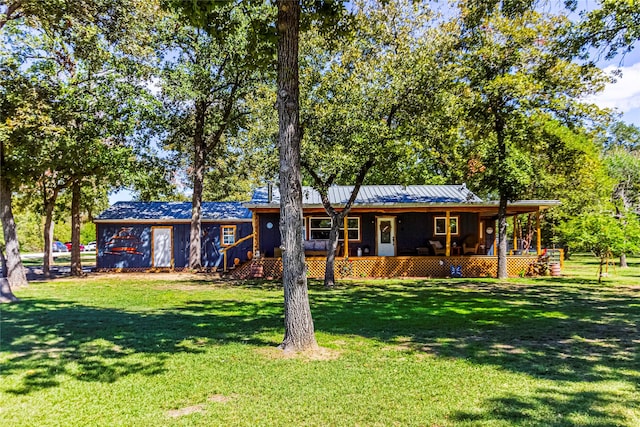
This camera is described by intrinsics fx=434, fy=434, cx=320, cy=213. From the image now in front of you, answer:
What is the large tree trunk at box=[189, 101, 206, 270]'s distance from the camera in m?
19.7

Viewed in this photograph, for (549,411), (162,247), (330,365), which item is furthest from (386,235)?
(549,411)

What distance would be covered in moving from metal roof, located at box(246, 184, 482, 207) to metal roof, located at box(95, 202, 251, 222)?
Result: 6.65 feet

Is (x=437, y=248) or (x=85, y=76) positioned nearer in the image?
(x=85, y=76)

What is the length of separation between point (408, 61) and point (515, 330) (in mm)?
8429

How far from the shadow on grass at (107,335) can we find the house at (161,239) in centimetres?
1036

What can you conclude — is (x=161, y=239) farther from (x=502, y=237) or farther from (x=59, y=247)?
(x=59, y=247)

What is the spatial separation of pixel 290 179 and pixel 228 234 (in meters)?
15.8

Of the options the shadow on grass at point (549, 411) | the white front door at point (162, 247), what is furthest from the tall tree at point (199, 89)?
the shadow on grass at point (549, 411)

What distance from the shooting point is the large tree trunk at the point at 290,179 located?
6066mm

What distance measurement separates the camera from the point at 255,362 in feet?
18.0

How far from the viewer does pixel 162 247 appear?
829 inches

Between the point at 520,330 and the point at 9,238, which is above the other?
the point at 9,238

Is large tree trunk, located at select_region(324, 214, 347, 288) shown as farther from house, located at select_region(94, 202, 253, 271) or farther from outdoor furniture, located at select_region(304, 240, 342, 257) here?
house, located at select_region(94, 202, 253, 271)

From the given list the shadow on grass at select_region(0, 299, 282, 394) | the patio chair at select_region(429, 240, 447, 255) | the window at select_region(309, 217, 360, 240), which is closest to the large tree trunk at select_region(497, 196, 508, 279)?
the patio chair at select_region(429, 240, 447, 255)
